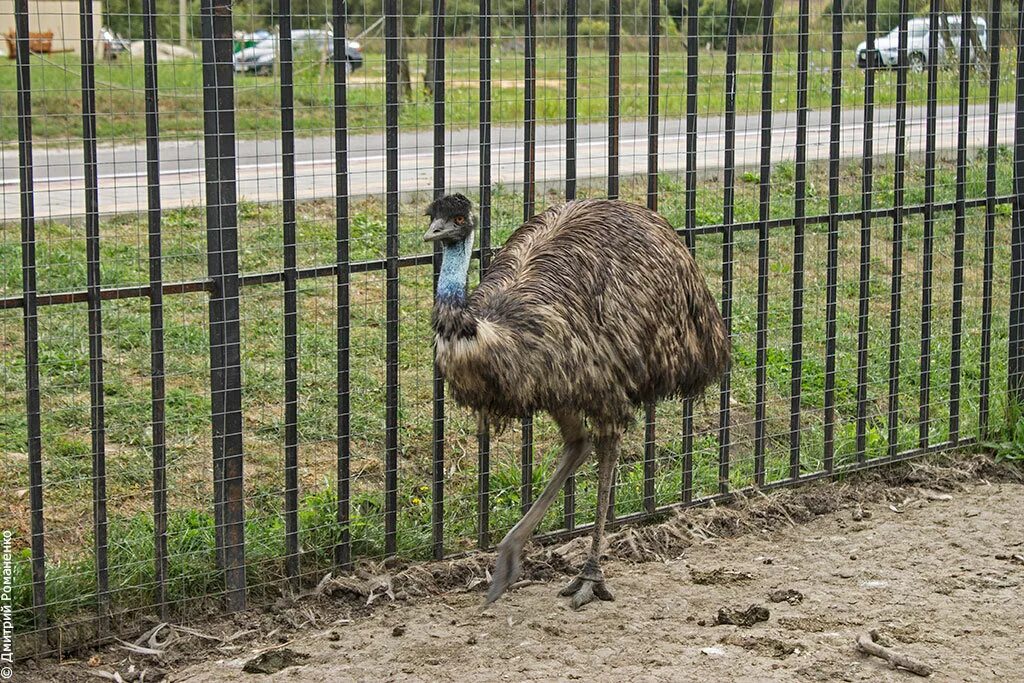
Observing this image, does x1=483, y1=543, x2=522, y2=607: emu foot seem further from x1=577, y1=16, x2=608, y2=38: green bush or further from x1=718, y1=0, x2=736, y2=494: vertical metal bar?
x1=577, y1=16, x2=608, y2=38: green bush

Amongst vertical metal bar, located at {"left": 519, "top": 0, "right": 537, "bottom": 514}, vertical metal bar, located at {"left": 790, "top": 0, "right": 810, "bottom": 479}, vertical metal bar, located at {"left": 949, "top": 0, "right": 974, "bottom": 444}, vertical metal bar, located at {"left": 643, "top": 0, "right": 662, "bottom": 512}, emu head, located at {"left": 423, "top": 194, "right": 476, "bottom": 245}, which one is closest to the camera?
emu head, located at {"left": 423, "top": 194, "right": 476, "bottom": 245}

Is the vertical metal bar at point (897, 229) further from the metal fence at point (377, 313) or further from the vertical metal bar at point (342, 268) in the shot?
the vertical metal bar at point (342, 268)

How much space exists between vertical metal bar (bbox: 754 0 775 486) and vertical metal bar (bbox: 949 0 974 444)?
137 centimetres

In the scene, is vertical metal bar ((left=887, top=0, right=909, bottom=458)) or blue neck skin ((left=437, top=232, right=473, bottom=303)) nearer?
blue neck skin ((left=437, top=232, right=473, bottom=303))

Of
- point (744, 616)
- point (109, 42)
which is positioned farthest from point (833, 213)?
point (109, 42)

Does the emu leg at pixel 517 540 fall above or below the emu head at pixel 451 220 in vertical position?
below

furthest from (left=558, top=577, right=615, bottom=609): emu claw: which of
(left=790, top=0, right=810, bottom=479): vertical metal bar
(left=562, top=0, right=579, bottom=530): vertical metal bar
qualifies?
(left=790, top=0, right=810, bottom=479): vertical metal bar

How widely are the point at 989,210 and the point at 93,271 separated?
5182mm

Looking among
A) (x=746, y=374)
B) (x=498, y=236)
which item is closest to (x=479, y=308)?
(x=498, y=236)

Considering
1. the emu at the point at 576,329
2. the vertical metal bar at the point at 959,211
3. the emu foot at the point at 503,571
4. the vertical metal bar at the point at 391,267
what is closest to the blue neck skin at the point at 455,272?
the emu at the point at 576,329

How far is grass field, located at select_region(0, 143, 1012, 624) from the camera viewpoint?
19.1 feet

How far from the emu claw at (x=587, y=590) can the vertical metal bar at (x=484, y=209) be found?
0.55 metres

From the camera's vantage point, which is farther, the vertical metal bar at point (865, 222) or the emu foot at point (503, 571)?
the vertical metal bar at point (865, 222)

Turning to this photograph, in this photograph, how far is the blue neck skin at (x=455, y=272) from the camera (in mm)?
5039
